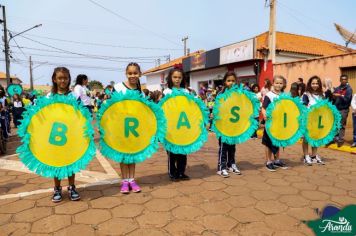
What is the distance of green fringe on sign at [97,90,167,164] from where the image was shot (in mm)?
3445

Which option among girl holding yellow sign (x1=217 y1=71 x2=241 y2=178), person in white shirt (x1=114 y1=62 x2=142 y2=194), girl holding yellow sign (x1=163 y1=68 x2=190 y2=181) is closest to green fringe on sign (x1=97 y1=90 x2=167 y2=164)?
person in white shirt (x1=114 y1=62 x2=142 y2=194)

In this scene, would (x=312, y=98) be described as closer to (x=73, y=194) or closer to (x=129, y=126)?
(x=129, y=126)

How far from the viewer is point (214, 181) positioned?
165 inches

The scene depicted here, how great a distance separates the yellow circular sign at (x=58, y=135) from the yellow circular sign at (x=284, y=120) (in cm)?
289

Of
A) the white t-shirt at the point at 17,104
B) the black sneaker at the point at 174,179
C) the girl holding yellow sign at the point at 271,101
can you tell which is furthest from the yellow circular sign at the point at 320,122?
the white t-shirt at the point at 17,104

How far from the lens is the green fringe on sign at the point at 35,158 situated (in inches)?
124

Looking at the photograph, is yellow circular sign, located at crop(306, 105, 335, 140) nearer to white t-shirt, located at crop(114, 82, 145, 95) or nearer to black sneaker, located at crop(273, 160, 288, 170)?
black sneaker, located at crop(273, 160, 288, 170)

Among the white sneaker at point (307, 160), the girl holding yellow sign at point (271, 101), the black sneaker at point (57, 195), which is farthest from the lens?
the white sneaker at point (307, 160)

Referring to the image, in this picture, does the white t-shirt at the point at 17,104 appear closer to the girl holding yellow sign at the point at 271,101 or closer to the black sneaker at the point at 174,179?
the black sneaker at the point at 174,179

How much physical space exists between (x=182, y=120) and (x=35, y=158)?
1.85 metres

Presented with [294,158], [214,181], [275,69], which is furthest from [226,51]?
[214,181]

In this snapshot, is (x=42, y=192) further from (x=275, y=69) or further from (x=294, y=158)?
(x=275, y=69)

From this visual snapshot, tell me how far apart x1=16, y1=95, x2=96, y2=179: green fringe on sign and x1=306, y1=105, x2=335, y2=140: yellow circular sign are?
365cm

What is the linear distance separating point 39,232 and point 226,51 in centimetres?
1742
